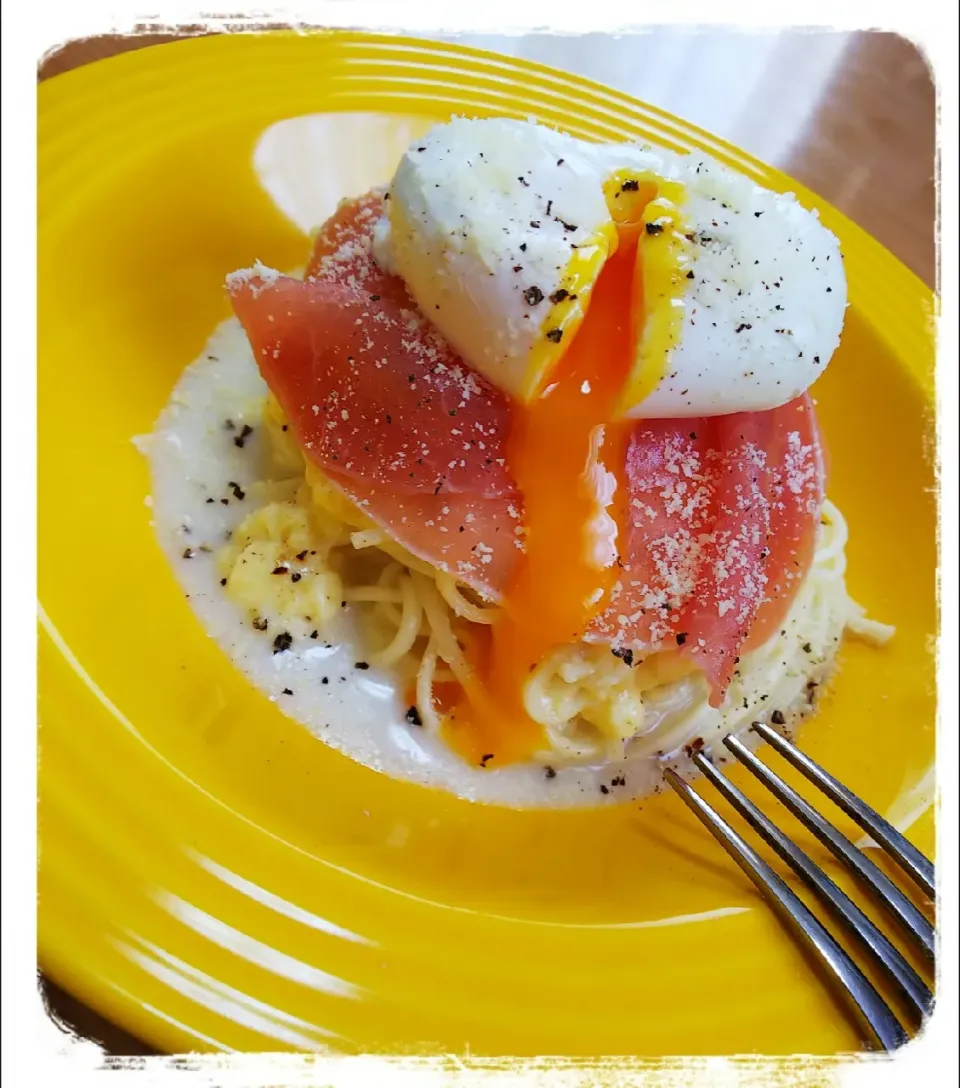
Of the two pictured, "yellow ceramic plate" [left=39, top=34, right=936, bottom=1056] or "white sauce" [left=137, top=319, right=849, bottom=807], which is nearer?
"yellow ceramic plate" [left=39, top=34, right=936, bottom=1056]

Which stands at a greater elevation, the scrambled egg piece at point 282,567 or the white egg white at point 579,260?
the white egg white at point 579,260

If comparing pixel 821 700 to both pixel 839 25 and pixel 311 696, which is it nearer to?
pixel 311 696

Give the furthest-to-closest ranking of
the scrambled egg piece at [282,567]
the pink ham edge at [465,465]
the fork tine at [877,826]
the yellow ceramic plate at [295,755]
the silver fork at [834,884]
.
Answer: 1. the scrambled egg piece at [282,567]
2. the pink ham edge at [465,465]
3. the fork tine at [877,826]
4. the silver fork at [834,884]
5. the yellow ceramic plate at [295,755]

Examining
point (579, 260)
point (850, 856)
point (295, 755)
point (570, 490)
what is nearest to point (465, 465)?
point (570, 490)

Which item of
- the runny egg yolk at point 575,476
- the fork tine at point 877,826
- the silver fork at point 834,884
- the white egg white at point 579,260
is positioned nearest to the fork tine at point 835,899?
the silver fork at point 834,884

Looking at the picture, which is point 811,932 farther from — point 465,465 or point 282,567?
point 282,567

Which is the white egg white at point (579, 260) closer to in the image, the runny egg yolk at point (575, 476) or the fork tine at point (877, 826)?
the runny egg yolk at point (575, 476)

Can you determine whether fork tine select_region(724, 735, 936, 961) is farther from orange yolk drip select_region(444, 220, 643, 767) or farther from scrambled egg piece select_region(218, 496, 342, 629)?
scrambled egg piece select_region(218, 496, 342, 629)

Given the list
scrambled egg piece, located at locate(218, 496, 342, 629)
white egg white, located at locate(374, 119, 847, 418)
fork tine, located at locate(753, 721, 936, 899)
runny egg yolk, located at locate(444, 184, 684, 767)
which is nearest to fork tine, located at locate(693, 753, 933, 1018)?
Result: fork tine, located at locate(753, 721, 936, 899)
